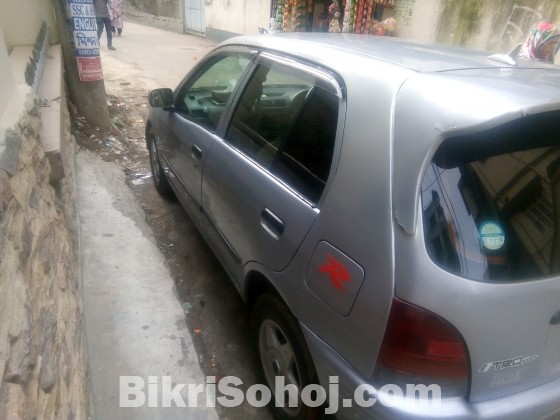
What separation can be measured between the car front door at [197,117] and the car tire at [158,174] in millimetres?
461

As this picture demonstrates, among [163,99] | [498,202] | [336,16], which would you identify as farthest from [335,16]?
[498,202]

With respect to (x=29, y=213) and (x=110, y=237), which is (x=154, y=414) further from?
(x=110, y=237)

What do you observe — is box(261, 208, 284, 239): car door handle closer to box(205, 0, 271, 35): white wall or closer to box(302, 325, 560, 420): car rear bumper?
box(302, 325, 560, 420): car rear bumper

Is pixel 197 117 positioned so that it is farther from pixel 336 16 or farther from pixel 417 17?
pixel 336 16

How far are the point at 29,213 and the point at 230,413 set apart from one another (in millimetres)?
1495

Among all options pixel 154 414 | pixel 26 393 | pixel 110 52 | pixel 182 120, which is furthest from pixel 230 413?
pixel 110 52

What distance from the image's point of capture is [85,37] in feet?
16.1

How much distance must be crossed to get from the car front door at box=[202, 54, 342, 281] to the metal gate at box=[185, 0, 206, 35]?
1607 centimetres

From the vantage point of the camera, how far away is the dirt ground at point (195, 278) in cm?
253

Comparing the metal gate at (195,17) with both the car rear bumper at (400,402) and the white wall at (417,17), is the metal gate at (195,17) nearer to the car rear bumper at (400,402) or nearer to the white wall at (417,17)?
the white wall at (417,17)

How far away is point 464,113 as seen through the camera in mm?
1214

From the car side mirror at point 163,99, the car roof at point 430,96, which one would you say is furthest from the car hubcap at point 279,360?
the car side mirror at point 163,99

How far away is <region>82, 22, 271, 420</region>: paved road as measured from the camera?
2.32m

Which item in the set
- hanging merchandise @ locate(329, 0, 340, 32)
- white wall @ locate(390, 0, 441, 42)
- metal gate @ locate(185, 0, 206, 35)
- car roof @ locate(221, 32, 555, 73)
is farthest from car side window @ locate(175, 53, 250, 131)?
metal gate @ locate(185, 0, 206, 35)
